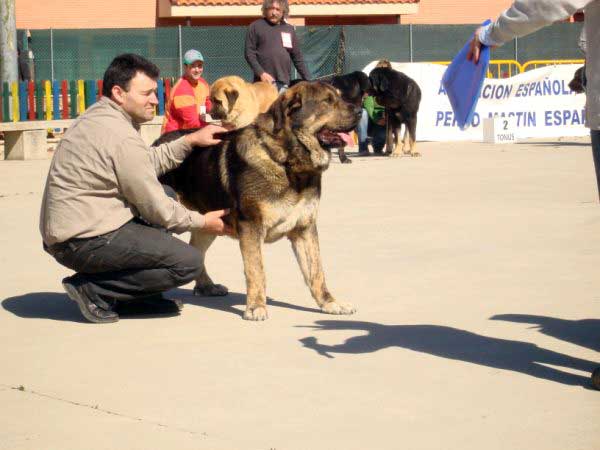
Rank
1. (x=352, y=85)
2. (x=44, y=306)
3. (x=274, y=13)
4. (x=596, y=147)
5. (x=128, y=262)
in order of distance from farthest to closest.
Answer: (x=352, y=85)
(x=274, y=13)
(x=44, y=306)
(x=128, y=262)
(x=596, y=147)

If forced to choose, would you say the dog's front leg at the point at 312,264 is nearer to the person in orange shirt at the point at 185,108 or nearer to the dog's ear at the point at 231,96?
the dog's ear at the point at 231,96

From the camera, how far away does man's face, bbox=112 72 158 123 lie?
6.74 metres

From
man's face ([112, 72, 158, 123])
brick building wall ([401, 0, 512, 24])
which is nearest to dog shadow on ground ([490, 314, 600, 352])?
man's face ([112, 72, 158, 123])

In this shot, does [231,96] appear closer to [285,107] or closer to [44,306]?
[285,107]

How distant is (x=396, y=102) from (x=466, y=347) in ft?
42.1

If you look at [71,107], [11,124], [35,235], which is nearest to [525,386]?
[35,235]

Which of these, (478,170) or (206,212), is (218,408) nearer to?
(206,212)

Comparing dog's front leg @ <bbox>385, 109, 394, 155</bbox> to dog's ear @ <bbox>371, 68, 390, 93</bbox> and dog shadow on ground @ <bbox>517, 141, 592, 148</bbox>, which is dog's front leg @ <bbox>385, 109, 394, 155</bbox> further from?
dog shadow on ground @ <bbox>517, 141, 592, 148</bbox>

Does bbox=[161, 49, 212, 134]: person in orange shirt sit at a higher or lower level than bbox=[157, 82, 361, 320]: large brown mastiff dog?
higher

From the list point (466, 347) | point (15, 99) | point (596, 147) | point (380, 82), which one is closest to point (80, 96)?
point (15, 99)

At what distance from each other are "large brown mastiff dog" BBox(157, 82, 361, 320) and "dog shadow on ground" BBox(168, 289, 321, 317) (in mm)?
263

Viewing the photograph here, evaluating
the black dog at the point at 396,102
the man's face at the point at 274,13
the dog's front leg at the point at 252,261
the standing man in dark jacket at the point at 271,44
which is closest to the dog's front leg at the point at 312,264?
the dog's front leg at the point at 252,261

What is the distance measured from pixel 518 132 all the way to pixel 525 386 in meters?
17.5

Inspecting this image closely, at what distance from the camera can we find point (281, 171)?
22.5 feet
